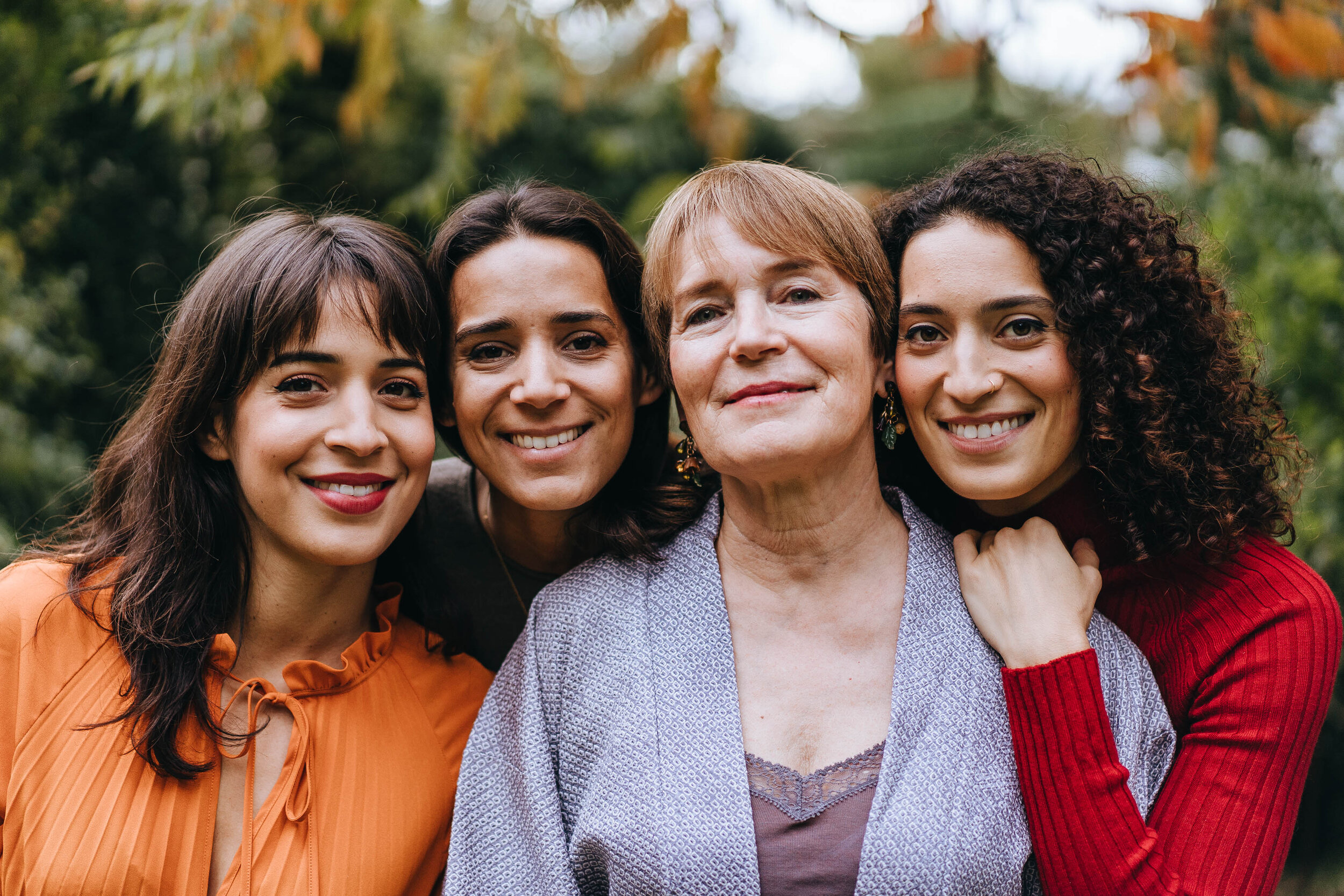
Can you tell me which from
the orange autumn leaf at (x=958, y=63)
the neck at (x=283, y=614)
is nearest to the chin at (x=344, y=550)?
the neck at (x=283, y=614)

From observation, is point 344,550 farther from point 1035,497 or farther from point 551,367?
point 1035,497

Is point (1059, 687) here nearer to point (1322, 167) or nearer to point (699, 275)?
point (699, 275)

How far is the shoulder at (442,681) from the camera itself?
2.30 metres

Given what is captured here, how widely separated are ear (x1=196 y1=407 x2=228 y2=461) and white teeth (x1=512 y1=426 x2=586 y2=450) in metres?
0.67

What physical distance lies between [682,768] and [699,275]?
3.33ft

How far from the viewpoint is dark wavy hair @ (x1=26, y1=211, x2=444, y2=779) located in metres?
2.05

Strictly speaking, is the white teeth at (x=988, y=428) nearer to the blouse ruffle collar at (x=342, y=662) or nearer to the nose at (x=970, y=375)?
the nose at (x=970, y=375)

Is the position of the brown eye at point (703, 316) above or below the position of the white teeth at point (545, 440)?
above

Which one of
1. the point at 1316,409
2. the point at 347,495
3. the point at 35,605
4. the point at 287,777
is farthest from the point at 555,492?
the point at 1316,409

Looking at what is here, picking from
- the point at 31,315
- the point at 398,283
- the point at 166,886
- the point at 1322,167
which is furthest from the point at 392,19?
the point at 1322,167

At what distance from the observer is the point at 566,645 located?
2111 millimetres

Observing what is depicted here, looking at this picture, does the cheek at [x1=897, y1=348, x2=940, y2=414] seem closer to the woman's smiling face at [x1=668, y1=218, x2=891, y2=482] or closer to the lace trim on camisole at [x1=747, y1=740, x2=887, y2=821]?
the woman's smiling face at [x1=668, y1=218, x2=891, y2=482]

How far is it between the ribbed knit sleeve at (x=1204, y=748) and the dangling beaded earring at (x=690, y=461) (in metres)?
0.88

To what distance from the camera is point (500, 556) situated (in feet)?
9.25
